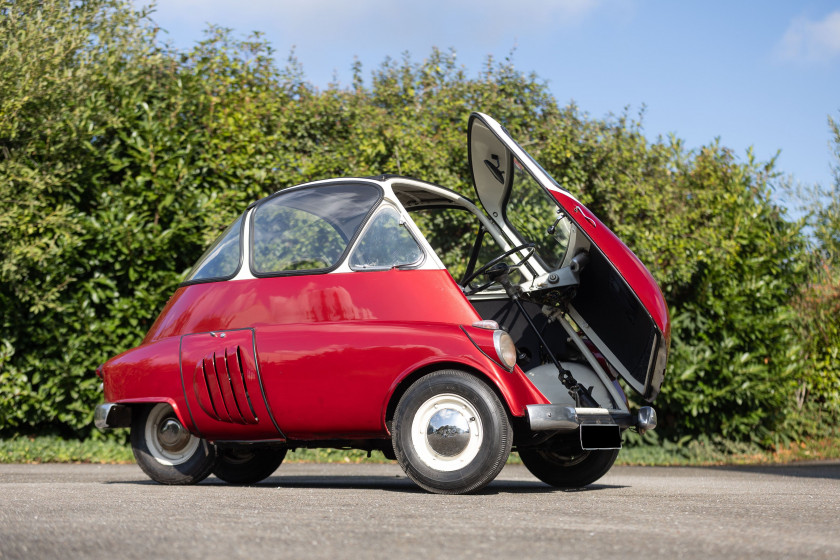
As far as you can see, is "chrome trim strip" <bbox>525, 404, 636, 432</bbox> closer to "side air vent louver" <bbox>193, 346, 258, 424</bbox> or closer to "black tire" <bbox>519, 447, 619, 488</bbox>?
"black tire" <bbox>519, 447, 619, 488</bbox>

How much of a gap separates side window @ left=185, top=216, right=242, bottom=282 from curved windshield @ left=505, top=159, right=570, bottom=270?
2.08 m

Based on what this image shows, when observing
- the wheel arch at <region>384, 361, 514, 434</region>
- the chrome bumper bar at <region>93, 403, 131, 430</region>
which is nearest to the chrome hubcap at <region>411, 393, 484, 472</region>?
the wheel arch at <region>384, 361, 514, 434</region>

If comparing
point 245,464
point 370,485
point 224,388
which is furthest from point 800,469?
point 224,388

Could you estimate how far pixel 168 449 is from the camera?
6.86 meters

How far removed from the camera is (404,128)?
1223 centimetres

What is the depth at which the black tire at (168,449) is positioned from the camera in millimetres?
6797

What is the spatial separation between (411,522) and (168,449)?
3314 millimetres

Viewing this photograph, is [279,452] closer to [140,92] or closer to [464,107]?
[140,92]

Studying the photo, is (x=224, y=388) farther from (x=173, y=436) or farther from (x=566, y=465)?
(x=566, y=465)

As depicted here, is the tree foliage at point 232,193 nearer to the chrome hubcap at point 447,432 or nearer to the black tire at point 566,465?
the black tire at point 566,465

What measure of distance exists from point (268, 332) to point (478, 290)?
5.88 ft

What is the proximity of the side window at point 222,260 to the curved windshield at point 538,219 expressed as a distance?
2.08m

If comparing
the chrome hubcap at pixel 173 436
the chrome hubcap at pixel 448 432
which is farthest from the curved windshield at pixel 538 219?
the chrome hubcap at pixel 173 436

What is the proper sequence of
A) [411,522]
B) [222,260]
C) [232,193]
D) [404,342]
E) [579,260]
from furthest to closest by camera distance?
[232,193], [222,260], [579,260], [404,342], [411,522]
